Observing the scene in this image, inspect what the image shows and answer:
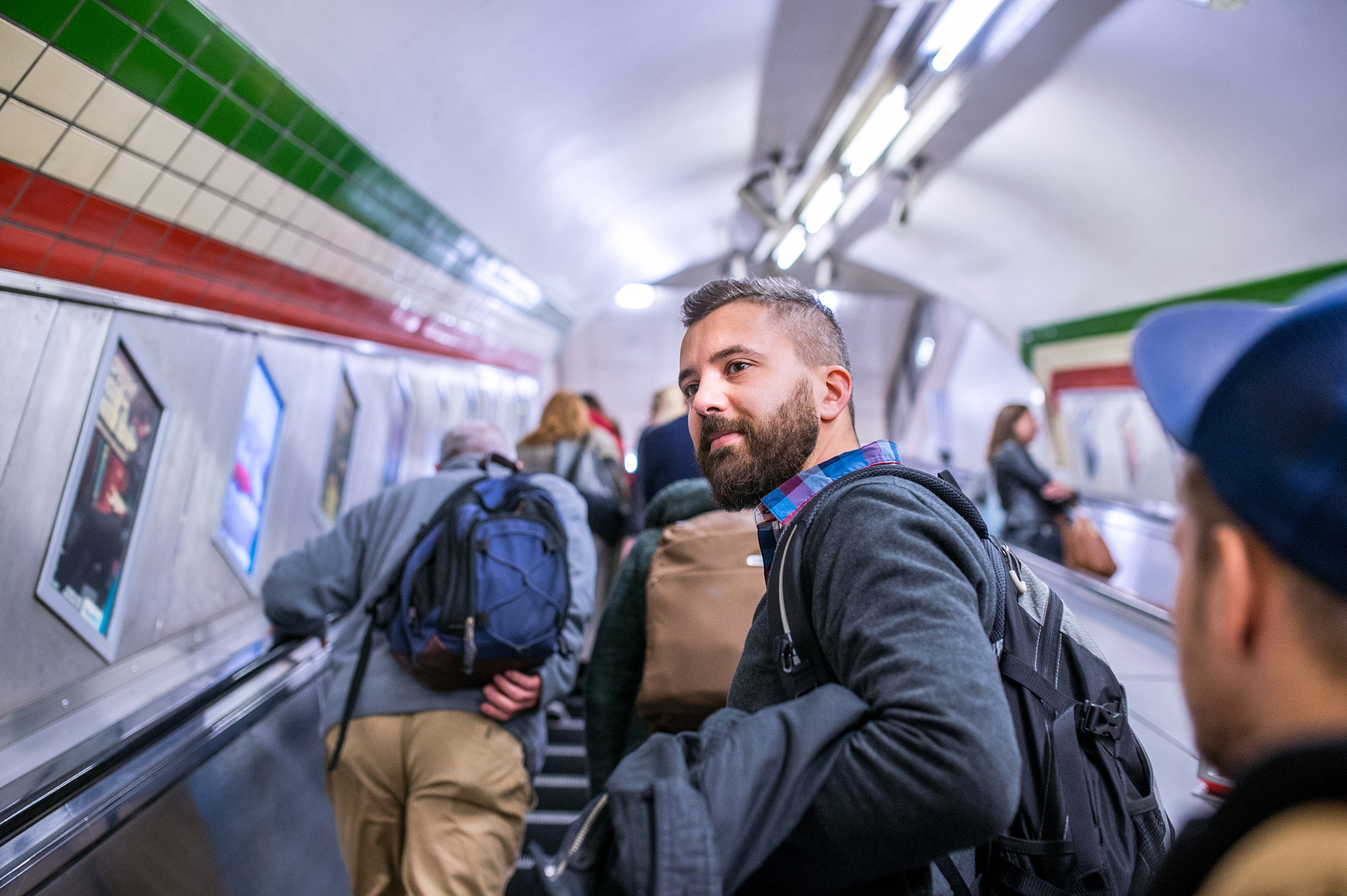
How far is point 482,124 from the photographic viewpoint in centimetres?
473

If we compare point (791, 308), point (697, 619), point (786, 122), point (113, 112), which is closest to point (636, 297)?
point (786, 122)

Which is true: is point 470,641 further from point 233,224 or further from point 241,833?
point 233,224

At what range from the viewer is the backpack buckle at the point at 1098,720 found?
45.9 inches

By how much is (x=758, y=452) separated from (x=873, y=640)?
0.44m

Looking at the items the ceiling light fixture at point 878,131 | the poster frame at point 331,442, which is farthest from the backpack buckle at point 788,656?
the ceiling light fixture at point 878,131

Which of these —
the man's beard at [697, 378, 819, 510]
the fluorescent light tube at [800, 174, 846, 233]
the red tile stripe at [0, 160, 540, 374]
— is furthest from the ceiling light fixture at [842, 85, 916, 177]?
the man's beard at [697, 378, 819, 510]

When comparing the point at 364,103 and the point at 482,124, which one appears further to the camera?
the point at 482,124

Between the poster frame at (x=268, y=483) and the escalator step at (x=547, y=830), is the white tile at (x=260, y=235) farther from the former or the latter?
the escalator step at (x=547, y=830)

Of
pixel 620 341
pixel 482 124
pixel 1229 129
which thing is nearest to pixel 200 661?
pixel 482 124

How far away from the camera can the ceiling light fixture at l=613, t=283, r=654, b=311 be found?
1595 cm

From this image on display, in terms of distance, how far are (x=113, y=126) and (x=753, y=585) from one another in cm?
243

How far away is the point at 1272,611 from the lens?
0.61 m

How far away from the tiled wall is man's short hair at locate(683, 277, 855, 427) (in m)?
1.96

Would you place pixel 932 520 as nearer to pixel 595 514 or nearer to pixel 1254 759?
pixel 1254 759
